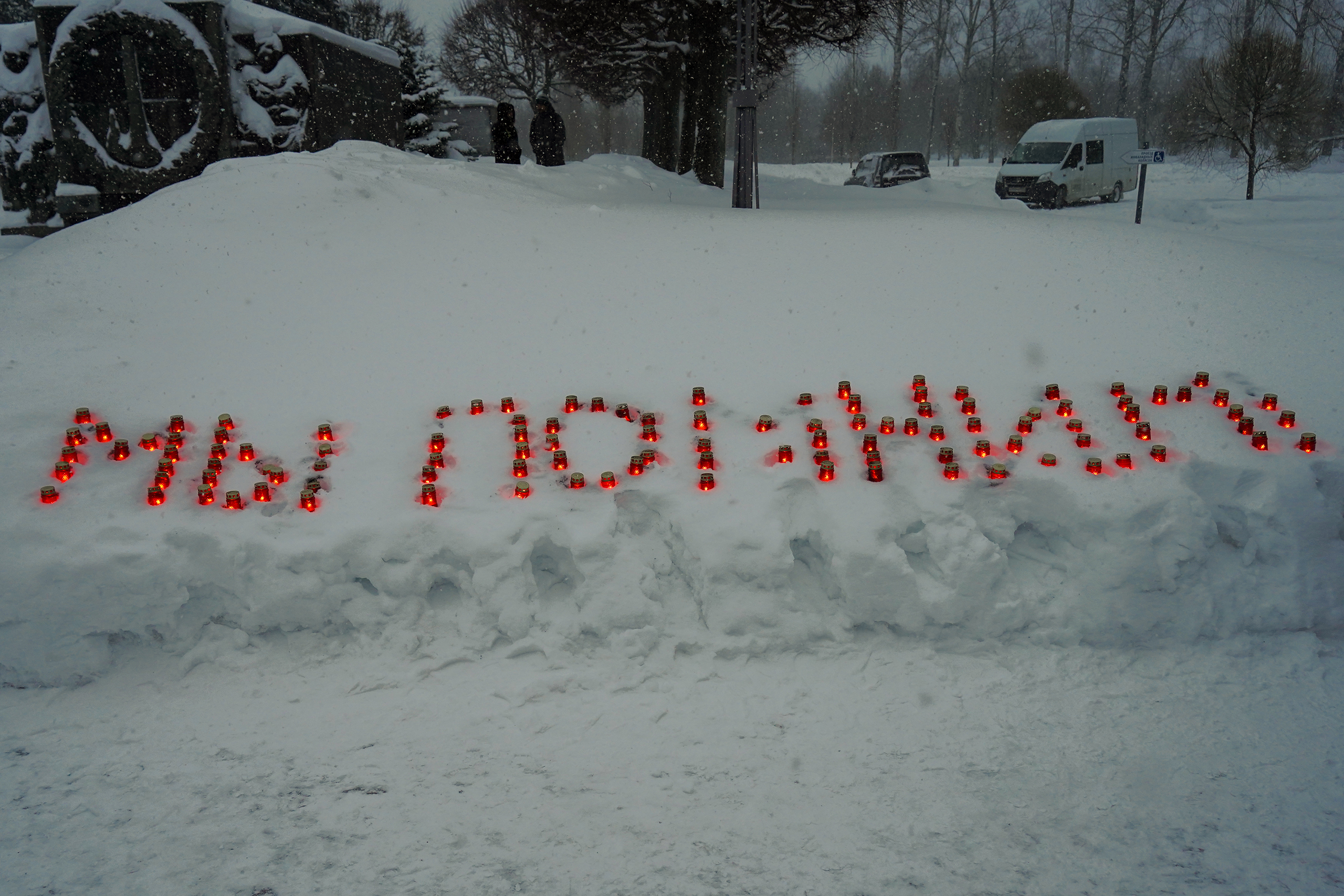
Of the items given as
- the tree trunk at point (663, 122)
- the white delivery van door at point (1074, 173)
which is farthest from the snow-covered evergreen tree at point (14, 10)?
the white delivery van door at point (1074, 173)

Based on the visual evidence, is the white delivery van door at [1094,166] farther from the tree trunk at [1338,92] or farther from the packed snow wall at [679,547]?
the tree trunk at [1338,92]

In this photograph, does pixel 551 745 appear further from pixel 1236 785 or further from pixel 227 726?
pixel 1236 785

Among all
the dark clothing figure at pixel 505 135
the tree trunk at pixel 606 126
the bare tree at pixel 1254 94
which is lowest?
the dark clothing figure at pixel 505 135

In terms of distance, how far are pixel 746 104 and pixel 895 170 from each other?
16.4 metres

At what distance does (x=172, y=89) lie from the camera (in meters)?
11.9

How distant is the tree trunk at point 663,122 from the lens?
52.0ft

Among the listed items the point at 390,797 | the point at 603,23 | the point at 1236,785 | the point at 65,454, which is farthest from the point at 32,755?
the point at 603,23

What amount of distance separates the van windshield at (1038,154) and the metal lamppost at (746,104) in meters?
14.0

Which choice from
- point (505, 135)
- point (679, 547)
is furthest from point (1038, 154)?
point (679, 547)

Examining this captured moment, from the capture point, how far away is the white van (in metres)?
19.9

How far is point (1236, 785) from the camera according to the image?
316cm

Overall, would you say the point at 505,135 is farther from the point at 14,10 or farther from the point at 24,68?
the point at 14,10

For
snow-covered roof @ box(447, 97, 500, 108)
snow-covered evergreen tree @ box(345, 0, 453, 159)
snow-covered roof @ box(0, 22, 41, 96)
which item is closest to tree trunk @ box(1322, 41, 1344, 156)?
snow-covered roof @ box(447, 97, 500, 108)

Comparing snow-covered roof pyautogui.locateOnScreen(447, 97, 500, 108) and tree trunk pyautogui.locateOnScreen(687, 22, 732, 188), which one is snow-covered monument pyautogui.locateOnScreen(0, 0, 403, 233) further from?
snow-covered roof pyautogui.locateOnScreen(447, 97, 500, 108)
